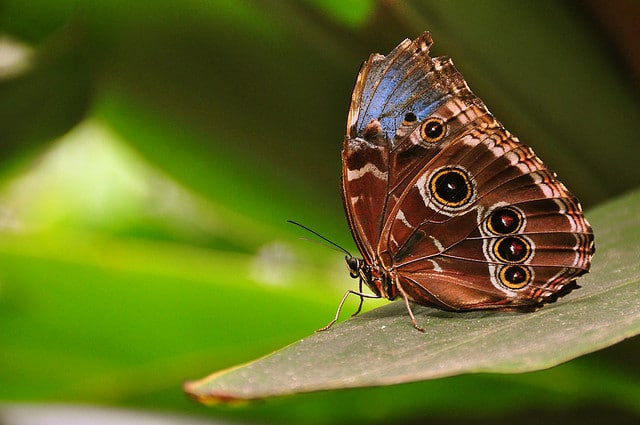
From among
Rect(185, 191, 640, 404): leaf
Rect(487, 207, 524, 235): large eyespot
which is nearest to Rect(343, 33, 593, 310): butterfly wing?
Rect(487, 207, 524, 235): large eyespot

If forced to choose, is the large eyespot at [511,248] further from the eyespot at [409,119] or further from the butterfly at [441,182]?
the eyespot at [409,119]

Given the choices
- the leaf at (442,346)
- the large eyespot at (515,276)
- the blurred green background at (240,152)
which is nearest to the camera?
the leaf at (442,346)

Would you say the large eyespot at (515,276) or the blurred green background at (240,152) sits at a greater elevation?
the blurred green background at (240,152)

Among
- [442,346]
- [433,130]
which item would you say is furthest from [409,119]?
[442,346]

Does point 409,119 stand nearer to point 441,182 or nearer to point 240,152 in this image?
point 441,182

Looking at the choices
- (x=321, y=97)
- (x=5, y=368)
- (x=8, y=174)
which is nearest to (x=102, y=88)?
(x=8, y=174)

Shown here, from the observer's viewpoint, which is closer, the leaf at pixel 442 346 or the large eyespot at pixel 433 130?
the leaf at pixel 442 346

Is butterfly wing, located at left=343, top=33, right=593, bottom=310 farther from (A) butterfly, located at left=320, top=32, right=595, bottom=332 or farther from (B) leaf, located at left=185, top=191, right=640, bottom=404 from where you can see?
(B) leaf, located at left=185, top=191, right=640, bottom=404

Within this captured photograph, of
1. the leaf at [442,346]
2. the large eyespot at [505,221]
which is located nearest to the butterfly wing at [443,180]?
the large eyespot at [505,221]
